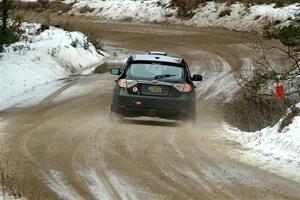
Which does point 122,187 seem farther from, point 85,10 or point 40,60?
point 85,10

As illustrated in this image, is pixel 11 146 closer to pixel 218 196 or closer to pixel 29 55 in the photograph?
pixel 218 196

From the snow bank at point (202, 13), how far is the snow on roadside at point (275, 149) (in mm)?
18774

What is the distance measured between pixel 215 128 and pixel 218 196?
20.8 ft

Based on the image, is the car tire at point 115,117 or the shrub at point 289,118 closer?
the shrub at point 289,118

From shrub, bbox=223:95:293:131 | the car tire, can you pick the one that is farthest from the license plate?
shrub, bbox=223:95:293:131

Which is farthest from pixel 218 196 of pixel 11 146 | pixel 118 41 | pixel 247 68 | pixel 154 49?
pixel 118 41

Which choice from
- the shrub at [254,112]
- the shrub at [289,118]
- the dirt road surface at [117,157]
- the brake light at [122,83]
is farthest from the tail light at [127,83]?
the shrub at [289,118]

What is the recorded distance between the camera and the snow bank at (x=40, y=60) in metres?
20.5

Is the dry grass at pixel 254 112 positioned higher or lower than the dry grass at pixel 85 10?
higher

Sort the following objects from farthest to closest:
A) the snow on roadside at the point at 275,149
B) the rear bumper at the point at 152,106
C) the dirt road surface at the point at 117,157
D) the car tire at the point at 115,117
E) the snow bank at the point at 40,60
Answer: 1. the snow bank at the point at 40,60
2. the car tire at the point at 115,117
3. the rear bumper at the point at 152,106
4. the snow on roadside at the point at 275,149
5. the dirt road surface at the point at 117,157

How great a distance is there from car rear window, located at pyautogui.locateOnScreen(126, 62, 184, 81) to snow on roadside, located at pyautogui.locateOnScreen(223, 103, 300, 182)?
254cm

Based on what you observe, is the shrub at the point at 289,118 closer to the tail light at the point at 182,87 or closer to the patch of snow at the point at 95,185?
the tail light at the point at 182,87

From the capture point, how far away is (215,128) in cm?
1424

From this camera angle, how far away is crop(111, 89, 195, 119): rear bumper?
557 inches
